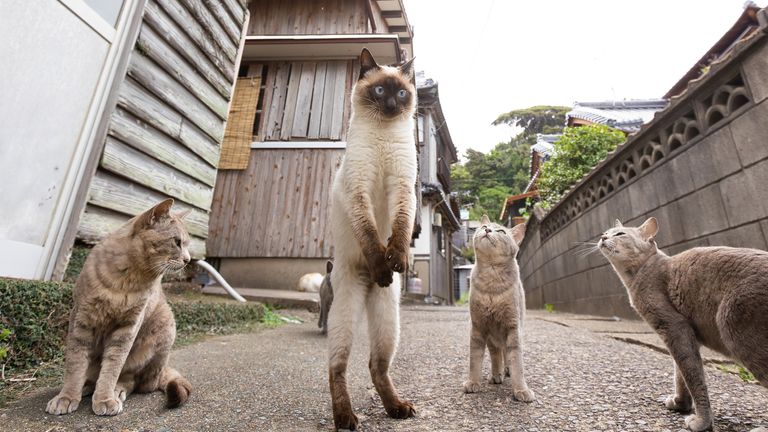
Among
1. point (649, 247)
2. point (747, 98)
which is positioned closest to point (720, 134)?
point (747, 98)

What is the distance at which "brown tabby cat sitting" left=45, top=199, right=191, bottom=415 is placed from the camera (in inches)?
71.2

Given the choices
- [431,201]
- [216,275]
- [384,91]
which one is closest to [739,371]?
[384,91]

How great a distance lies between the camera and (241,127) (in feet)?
25.5

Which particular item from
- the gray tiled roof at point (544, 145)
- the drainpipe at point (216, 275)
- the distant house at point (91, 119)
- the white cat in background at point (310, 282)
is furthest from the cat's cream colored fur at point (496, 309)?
the gray tiled roof at point (544, 145)

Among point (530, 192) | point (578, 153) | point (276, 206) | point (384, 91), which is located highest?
point (530, 192)

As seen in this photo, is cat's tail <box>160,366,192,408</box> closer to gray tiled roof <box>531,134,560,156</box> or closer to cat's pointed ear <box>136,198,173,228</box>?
cat's pointed ear <box>136,198,173,228</box>

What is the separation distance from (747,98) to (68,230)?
5.85m

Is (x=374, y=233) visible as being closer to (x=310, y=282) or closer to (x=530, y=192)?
(x=310, y=282)

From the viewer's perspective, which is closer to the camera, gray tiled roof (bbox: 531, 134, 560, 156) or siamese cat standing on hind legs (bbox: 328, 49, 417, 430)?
siamese cat standing on hind legs (bbox: 328, 49, 417, 430)

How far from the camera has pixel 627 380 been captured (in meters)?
2.15

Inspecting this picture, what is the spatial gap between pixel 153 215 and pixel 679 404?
2.82 meters

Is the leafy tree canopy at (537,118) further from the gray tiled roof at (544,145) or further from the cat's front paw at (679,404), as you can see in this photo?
the cat's front paw at (679,404)

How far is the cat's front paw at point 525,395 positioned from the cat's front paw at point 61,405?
2.14 m

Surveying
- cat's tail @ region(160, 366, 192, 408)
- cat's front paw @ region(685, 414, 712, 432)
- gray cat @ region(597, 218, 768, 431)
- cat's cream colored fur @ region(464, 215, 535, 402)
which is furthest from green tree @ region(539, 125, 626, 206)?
cat's tail @ region(160, 366, 192, 408)
